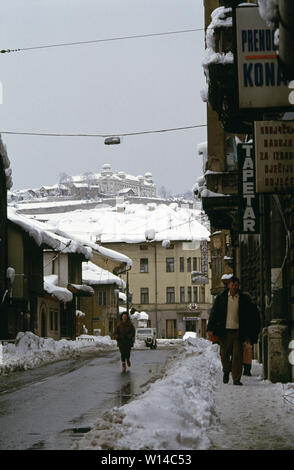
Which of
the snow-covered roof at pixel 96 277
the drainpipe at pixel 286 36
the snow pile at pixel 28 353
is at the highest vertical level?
the drainpipe at pixel 286 36

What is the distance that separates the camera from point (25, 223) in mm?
46719

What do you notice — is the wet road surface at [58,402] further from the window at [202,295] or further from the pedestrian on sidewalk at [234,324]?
the window at [202,295]

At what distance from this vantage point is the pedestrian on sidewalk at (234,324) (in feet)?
50.4

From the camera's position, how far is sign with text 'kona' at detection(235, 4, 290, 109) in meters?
10.9

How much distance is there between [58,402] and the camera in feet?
45.7

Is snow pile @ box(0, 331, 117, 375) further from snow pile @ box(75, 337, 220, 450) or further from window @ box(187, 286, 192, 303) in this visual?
window @ box(187, 286, 192, 303)

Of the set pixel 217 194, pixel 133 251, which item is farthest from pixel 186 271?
pixel 217 194

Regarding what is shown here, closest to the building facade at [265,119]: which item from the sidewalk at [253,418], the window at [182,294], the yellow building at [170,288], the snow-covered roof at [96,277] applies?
the sidewalk at [253,418]

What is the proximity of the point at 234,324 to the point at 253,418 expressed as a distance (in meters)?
4.95

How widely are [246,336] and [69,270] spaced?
159ft

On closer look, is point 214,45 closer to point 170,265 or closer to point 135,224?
point 170,265

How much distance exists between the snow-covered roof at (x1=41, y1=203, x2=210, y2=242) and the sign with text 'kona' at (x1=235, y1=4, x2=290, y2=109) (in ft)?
318

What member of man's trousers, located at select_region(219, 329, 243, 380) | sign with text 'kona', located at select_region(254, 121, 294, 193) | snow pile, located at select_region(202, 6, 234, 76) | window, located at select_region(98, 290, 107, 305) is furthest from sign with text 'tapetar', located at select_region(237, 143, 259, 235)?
window, located at select_region(98, 290, 107, 305)

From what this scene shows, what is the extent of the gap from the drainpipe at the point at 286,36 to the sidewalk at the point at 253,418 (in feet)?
11.4
